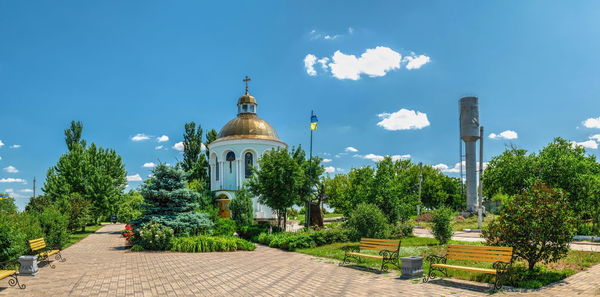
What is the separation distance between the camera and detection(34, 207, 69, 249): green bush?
15180mm

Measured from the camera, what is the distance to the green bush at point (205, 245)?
16969 mm

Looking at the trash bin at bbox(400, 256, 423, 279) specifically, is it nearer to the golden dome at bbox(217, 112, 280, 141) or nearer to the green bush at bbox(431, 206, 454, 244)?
the green bush at bbox(431, 206, 454, 244)

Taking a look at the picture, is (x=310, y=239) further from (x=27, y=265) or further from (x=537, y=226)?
(x=27, y=265)

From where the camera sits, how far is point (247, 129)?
3581 centimetres

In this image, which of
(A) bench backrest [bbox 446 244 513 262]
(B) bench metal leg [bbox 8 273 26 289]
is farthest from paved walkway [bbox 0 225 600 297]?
(A) bench backrest [bbox 446 244 513 262]

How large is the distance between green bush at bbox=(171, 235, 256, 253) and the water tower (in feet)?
98.0

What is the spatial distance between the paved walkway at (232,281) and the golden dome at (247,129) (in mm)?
21515

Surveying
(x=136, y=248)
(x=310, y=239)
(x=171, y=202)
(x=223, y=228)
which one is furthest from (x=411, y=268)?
(x=223, y=228)

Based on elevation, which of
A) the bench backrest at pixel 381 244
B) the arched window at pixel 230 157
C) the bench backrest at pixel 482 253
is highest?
the arched window at pixel 230 157

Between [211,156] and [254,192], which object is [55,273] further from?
[211,156]

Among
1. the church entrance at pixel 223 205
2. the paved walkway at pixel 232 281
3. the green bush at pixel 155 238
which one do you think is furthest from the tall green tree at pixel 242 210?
the paved walkway at pixel 232 281

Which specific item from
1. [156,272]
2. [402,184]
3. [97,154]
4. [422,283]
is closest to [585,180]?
[402,184]

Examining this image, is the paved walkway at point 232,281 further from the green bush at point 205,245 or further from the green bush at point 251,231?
the green bush at point 251,231

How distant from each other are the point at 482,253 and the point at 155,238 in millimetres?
13000
